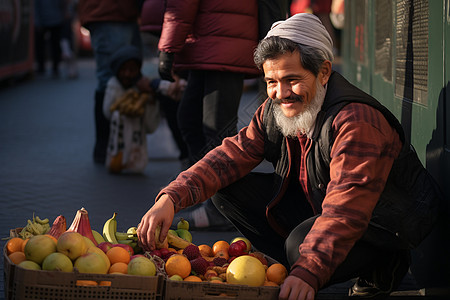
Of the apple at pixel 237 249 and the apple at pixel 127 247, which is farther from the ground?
the apple at pixel 127 247

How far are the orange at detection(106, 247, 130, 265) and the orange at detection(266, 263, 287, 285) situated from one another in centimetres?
62

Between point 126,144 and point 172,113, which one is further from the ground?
point 172,113

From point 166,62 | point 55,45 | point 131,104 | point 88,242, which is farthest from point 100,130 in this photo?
point 55,45

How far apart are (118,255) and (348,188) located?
3.32ft

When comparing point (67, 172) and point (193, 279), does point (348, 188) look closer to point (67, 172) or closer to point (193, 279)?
point (193, 279)

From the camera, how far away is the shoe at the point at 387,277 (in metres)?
3.42

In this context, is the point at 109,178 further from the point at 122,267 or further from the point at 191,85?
the point at 122,267

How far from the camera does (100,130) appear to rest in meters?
7.96

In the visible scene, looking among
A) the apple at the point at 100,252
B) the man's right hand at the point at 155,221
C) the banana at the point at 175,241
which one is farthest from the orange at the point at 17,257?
the banana at the point at 175,241

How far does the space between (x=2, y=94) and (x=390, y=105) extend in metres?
11.8

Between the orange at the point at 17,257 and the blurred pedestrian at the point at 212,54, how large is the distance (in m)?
2.14

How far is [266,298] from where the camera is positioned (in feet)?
9.80

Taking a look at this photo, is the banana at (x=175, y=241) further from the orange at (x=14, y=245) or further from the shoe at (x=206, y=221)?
the shoe at (x=206, y=221)

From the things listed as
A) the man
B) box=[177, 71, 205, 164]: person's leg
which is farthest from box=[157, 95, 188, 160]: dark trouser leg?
the man
